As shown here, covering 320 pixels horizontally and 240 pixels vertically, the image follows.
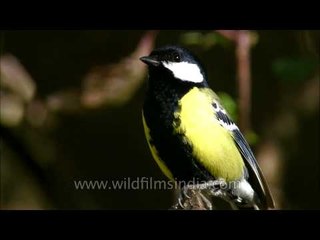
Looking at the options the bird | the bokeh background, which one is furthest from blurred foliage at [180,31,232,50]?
the bird

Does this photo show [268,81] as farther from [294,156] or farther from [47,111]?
[47,111]

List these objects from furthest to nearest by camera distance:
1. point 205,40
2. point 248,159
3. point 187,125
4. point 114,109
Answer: point 114,109, point 205,40, point 248,159, point 187,125

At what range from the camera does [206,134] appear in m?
2.88

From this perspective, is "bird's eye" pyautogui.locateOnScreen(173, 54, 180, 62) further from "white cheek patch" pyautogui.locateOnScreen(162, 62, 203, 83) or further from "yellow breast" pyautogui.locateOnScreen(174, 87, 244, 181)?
"yellow breast" pyautogui.locateOnScreen(174, 87, 244, 181)

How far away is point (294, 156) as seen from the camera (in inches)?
138

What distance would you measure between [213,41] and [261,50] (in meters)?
0.21

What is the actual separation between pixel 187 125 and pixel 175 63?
0.23 m

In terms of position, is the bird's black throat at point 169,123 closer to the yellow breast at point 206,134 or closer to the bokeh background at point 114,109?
the yellow breast at point 206,134

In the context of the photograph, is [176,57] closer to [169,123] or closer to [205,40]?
[169,123]

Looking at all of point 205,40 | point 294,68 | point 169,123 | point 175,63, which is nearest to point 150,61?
point 175,63

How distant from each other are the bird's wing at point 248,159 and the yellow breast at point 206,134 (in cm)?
2

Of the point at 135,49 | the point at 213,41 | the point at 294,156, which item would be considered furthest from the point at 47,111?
the point at 294,156

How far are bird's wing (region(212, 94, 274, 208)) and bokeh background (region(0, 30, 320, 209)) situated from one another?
118mm

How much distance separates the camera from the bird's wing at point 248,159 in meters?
2.97
